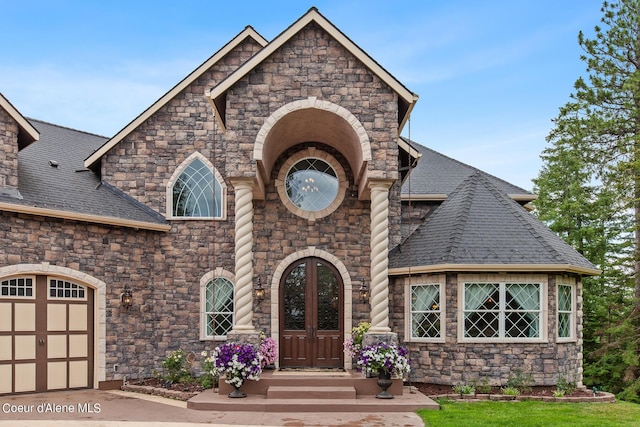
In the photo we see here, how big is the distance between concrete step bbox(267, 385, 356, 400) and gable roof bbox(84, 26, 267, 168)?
23.9 ft

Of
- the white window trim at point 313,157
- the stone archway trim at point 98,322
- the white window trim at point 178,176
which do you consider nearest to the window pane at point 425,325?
the white window trim at point 313,157

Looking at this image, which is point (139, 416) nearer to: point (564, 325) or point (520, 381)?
point (520, 381)

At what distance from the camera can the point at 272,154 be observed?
13.8m

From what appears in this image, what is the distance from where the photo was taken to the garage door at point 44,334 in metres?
11.9

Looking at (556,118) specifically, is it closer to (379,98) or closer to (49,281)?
(379,98)

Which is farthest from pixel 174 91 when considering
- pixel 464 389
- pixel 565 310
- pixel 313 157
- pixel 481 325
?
pixel 565 310

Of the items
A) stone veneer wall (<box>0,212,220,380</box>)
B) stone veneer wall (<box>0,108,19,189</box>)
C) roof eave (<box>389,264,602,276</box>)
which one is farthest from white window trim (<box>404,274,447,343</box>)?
stone veneer wall (<box>0,108,19,189</box>)

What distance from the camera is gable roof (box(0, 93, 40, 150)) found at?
12.6m

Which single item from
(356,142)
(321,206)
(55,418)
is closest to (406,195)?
(321,206)

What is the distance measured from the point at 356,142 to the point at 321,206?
2401 millimetres

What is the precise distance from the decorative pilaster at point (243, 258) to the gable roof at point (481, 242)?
3.72 meters

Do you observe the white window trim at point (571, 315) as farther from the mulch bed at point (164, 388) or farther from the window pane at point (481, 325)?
the mulch bed at point (164, 388)

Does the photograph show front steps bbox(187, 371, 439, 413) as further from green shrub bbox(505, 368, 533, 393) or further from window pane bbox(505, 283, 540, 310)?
window pane bbox(505, 283, 540, 310)

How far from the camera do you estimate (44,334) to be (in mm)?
12445
